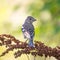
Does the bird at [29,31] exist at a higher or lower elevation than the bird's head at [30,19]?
lower

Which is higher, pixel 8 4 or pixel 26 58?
pixel 8 4

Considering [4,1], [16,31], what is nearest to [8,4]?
[4,1]

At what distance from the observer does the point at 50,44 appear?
4.23ft

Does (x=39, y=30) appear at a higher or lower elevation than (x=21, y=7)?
lower

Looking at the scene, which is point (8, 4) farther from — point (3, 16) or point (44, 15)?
point (44, 15)

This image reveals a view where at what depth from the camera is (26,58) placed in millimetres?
1271

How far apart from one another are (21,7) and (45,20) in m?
0.13

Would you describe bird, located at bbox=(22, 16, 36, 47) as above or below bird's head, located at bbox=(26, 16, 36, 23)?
below

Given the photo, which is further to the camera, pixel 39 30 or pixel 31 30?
pixel 39 30

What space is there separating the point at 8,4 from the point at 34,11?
19cm

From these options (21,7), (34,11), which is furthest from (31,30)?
(21,7)

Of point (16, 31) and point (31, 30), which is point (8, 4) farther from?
point (31, 30)

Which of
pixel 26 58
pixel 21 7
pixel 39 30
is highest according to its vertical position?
pixel 21 7

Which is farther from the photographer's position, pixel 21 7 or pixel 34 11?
pixel 21 7
